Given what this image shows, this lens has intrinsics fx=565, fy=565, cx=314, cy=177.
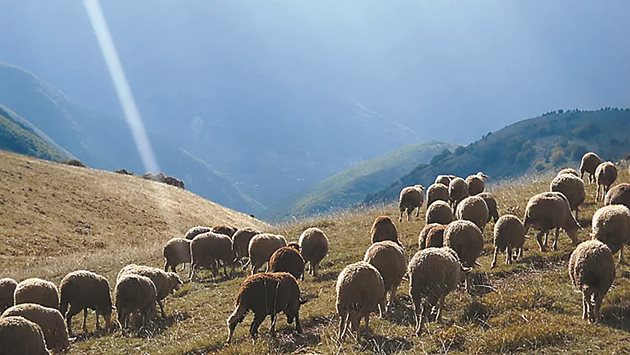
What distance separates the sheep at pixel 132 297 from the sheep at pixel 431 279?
767cm

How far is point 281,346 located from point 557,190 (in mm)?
13480

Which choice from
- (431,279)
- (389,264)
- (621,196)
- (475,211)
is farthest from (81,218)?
(431,279)

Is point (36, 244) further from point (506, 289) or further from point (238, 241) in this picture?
point (506, 289)

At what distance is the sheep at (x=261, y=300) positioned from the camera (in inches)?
501

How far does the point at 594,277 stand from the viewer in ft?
37.9

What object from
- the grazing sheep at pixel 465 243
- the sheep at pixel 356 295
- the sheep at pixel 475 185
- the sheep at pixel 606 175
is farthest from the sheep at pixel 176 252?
the sheep at pixel 606 175

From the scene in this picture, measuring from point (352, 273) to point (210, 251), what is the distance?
11017mm

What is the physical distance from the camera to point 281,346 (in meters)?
12.2

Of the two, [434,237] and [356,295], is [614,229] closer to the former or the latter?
[434,237]

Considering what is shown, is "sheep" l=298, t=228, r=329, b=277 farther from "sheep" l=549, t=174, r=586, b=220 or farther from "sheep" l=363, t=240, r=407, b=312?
"sheep" l=549, t=174, r=586, b=220

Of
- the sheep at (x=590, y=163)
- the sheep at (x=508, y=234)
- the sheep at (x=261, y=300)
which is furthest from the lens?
the sheep at (x=590, y=163)

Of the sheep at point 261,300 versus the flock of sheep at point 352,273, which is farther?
the sheep at point 261,300

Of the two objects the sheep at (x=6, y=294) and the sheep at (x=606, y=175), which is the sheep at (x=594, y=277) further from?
the sheep at (x=6, y=294)

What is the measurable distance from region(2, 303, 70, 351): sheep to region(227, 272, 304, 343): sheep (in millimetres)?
4269
